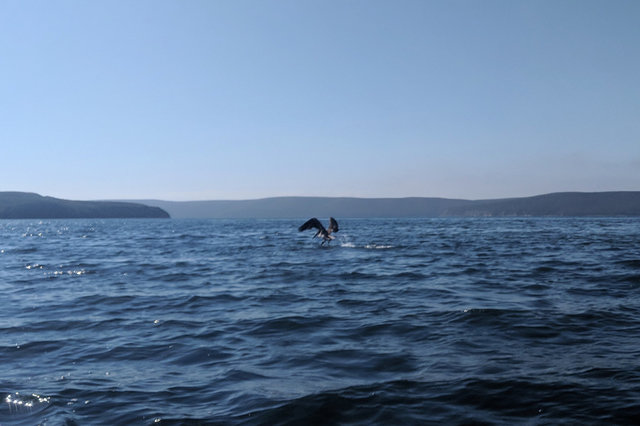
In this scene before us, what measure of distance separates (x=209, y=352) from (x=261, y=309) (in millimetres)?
3894

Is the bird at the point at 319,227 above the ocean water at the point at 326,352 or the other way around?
above

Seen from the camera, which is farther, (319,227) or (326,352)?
(319,227)

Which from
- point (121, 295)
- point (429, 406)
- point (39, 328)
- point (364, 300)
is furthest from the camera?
point (121, 295)

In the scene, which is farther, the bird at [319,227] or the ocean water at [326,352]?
the bird at [319,227]

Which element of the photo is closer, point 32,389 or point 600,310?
point 32,389

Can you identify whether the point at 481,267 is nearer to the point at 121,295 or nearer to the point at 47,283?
the point at 121,295

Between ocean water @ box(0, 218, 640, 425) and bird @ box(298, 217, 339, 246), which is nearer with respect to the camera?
ocean water @ box(0, 218, 640, 425)

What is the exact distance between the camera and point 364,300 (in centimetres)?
1342

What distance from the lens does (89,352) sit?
8.70 m

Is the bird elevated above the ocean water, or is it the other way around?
the bird

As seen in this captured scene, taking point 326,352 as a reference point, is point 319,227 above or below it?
above

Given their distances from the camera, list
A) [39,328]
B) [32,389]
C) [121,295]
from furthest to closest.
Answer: [121,295] → [39,328] → [32,389]

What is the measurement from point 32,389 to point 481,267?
18.2 m

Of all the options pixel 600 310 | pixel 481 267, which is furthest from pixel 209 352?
pixel 481 267
